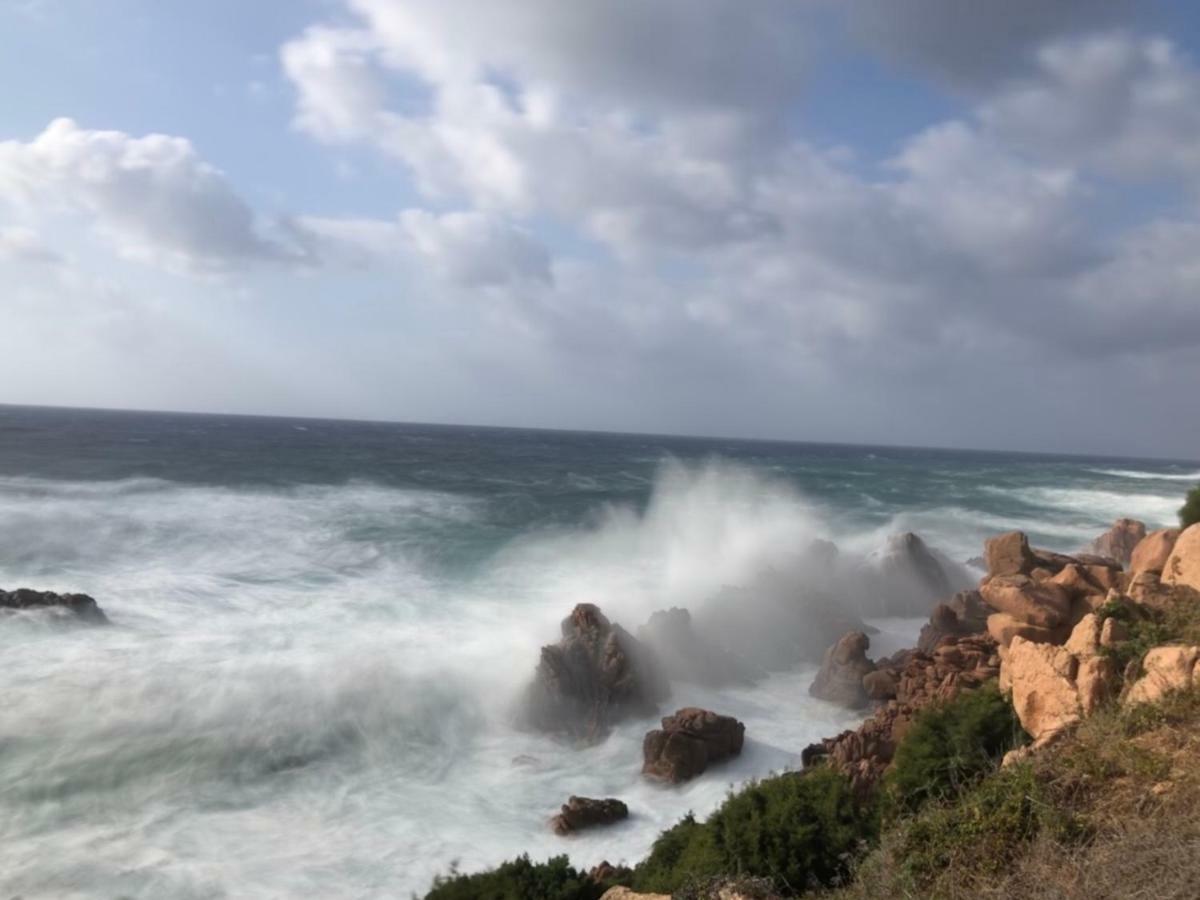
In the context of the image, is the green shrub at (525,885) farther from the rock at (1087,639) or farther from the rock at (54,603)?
the rock at (54,603)

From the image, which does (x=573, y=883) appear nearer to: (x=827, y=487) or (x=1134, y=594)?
(x=1134, y=594)

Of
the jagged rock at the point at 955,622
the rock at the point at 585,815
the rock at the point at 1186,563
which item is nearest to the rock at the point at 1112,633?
the rock at the point at 1186,563

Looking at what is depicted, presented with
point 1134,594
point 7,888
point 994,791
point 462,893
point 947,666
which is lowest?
point 7,888

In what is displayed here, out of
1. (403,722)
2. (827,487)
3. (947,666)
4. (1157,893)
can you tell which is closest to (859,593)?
(947,666)

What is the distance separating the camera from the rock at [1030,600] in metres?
14.1

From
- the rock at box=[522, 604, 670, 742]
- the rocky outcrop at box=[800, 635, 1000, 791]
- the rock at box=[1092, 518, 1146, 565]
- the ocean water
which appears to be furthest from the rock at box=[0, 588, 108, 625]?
the rock at box=[1092, 518, 1146, 565]

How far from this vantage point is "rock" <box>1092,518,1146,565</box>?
29283mm

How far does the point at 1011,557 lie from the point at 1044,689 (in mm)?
8345

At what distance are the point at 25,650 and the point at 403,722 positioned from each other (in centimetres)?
938

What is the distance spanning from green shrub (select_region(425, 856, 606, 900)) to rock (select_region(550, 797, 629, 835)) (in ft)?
11.8

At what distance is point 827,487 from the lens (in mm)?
67188

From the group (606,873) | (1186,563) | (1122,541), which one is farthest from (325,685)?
(1122,541)

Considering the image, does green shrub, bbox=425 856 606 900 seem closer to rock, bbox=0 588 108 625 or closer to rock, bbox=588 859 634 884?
rock, bbox=588 859 634 884

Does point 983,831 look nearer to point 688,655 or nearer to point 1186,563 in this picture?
point 1186,563
